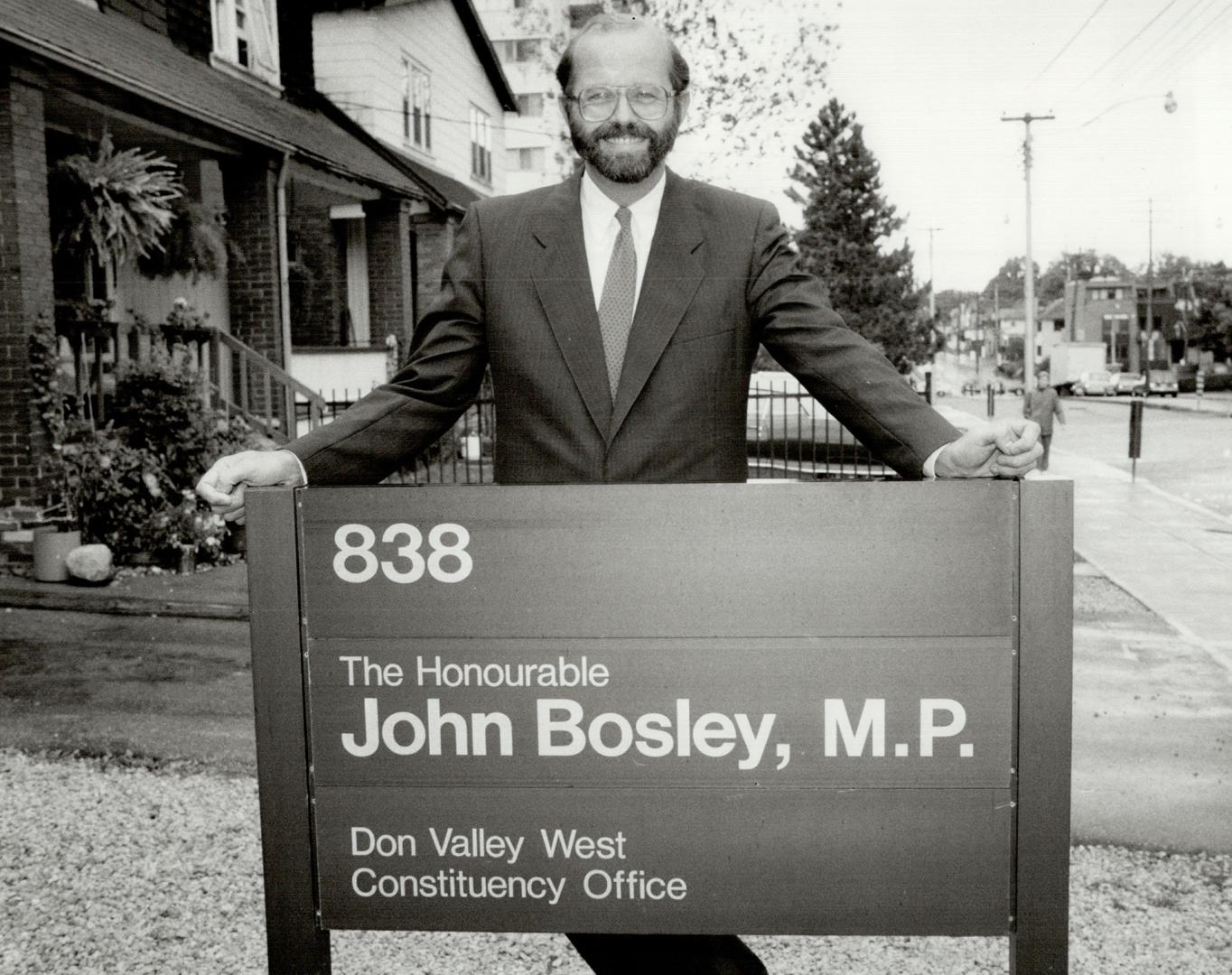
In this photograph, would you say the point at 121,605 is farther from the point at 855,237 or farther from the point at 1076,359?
the point at 1076,359

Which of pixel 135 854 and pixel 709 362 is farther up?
pixel 709 362

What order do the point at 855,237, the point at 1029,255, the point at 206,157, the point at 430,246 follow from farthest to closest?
the point at 855,237 → the point at 1029,255 → the point at 430,246 → the point at 206,157

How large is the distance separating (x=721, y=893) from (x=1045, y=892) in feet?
1.63

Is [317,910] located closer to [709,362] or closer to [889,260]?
[709,362]

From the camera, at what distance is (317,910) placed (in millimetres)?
2094

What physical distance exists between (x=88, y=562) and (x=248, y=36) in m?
9.64

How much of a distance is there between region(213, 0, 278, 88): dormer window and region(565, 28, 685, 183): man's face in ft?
48.2

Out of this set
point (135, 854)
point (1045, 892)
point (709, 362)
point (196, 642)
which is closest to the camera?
point (1045, 892)

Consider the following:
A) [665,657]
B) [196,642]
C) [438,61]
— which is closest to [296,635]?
[665,657]

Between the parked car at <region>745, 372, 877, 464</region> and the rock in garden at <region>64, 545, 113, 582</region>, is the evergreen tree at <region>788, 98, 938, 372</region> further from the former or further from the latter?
the rock in garden at <region>64, 545, 113, 582</region>

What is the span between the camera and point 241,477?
2096mm

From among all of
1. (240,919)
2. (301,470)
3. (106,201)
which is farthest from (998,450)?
(106,201)

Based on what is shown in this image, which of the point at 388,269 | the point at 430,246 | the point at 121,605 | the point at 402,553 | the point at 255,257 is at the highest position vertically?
the point at 430,246

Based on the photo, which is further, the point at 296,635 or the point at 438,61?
the point at 438,61
